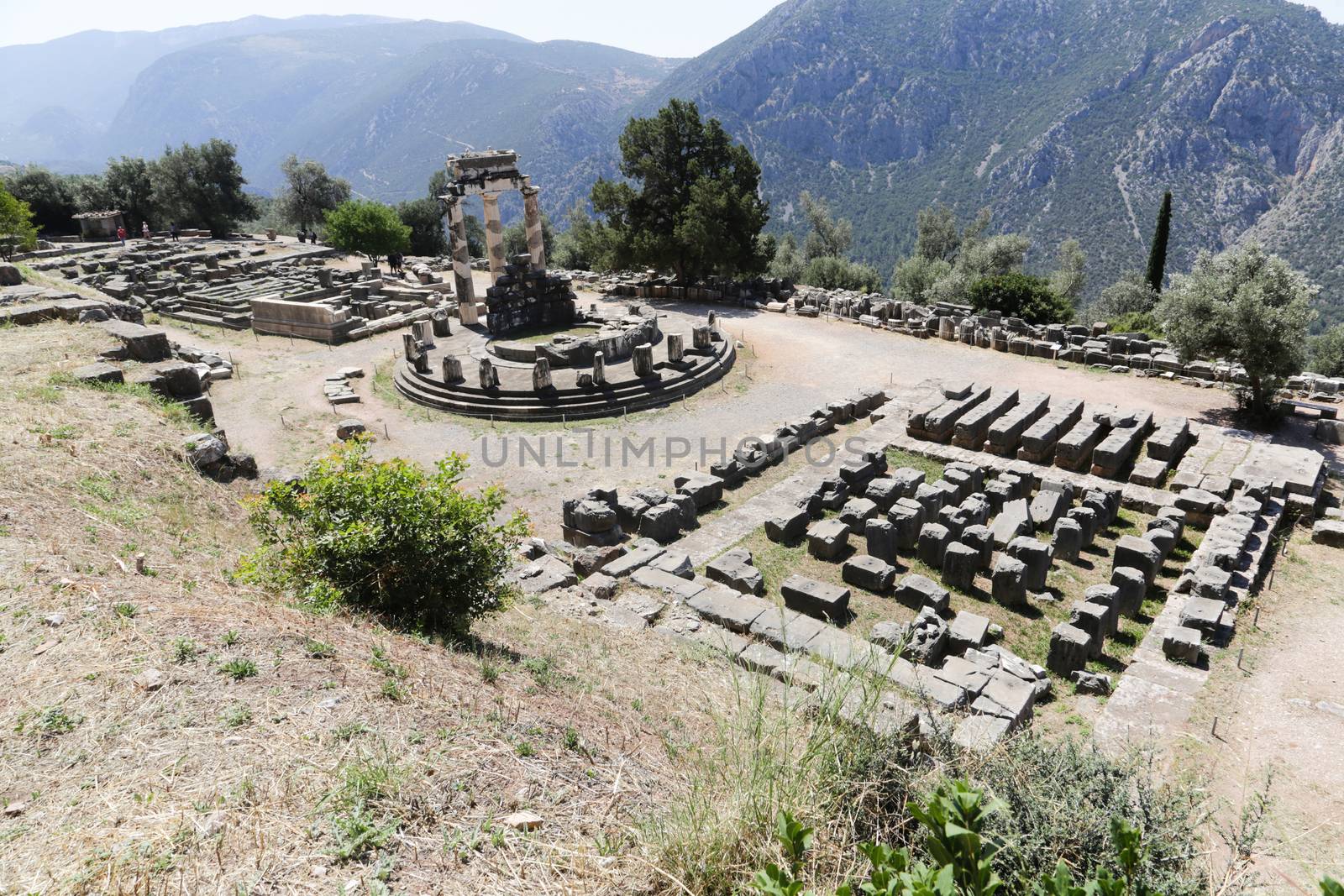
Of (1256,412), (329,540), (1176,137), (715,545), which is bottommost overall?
(715,545)

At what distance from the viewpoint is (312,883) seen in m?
3.97

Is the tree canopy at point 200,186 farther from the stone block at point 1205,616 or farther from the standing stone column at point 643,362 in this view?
the stone block at point 1205,616

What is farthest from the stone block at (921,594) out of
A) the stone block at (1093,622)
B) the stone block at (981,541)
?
the stone block at (1093,622)

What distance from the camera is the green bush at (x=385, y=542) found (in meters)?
7.51

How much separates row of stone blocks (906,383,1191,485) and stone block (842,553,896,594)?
6787mm

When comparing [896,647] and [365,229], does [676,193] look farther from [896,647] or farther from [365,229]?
[896,647]

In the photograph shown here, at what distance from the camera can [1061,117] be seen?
312ft

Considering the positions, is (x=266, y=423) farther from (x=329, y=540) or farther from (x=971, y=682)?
(x=971, y=682)

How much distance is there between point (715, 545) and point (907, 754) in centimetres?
842

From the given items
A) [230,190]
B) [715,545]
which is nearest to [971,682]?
[715,545]

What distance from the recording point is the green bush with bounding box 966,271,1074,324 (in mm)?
27875

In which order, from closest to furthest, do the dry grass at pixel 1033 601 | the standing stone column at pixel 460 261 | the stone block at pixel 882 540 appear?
the dry grass at pixel 1033 601 → the stone block at pixel 882 540 → the standing stone column at pixel 460 261

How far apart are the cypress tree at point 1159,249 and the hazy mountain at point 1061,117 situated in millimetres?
34829

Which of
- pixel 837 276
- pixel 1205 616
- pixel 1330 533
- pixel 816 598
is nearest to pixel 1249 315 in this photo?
pixel 1330 533
